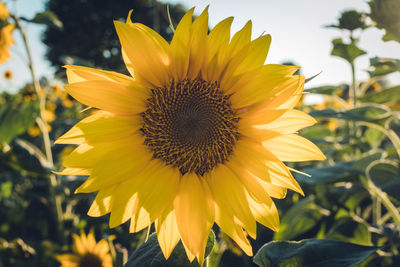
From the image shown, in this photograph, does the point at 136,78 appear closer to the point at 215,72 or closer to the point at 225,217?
the point at 215,72

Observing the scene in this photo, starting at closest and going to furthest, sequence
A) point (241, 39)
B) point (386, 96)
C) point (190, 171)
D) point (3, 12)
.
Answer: point (241, 39) < point (190, 171) < point (386, 96) < point (3, 12)

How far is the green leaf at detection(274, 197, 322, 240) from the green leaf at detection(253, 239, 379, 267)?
360 mm

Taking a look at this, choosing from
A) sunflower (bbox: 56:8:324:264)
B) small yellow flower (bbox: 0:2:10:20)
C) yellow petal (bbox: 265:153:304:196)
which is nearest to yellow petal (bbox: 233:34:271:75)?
sunflower (bbox: 56:8:324:264)

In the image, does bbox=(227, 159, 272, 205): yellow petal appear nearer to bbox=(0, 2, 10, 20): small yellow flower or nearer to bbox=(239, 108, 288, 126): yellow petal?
bbox=(239, 108, 288, 126): yellow petal

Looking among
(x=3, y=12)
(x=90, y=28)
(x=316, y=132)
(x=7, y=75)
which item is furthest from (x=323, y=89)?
(x=90, y=28)

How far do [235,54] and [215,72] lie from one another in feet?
0.27

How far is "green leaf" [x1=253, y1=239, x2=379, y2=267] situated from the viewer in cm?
69

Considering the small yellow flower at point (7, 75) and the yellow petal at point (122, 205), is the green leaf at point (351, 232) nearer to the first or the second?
the yellow petal at point (122, 205)

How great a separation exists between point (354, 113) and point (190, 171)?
57cm

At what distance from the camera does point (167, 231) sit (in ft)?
2.24

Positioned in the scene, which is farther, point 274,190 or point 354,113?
point 354,113

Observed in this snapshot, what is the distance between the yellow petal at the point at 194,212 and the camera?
64 cm

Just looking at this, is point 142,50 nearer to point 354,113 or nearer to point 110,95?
point 110,95

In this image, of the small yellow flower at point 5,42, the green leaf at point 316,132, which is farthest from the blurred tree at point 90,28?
the green leaf at point 316,132
